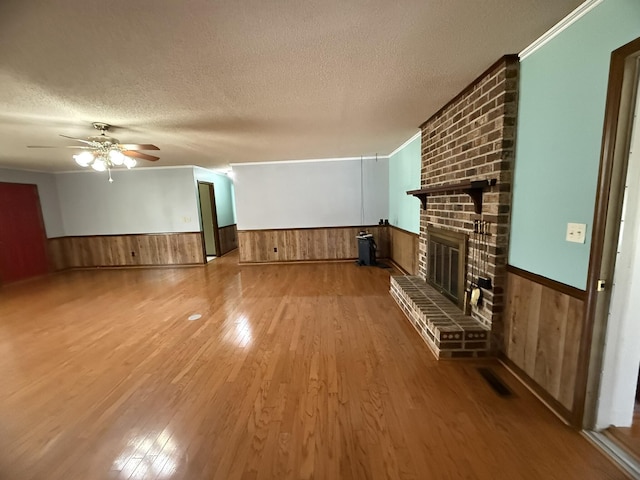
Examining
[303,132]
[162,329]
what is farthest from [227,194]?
[162,329]

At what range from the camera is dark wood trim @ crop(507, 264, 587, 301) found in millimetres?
1456

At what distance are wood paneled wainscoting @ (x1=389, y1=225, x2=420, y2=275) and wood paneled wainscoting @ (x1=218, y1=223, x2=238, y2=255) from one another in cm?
458

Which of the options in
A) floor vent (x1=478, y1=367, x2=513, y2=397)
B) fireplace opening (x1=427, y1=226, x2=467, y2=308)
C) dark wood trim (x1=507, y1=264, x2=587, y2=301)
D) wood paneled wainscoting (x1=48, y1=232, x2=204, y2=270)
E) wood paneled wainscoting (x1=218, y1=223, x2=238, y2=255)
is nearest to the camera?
dark wood trim (x1=507, y1=264, x2=587, y2=301)

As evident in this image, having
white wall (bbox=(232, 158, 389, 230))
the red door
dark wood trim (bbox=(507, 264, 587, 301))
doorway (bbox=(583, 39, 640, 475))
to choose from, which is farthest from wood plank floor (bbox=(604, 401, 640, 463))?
the red door

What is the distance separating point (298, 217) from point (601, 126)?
500 cm

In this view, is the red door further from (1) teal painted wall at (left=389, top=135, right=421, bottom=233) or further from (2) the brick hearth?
(1) teal painted wall at (left=389, top=135, right=421, bottom=233)

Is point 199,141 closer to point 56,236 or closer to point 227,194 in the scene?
point 227,194

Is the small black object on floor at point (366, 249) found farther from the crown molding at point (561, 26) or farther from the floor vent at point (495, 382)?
the crown molding at point (561, 26)

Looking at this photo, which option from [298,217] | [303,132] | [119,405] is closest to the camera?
[119,405]

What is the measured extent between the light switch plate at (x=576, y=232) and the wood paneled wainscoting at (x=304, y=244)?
433 cm

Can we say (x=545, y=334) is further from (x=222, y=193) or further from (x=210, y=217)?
(x=222, y=193)

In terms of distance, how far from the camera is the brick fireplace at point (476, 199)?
A: 6.49 feet

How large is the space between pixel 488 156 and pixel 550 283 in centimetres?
107

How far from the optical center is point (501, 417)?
5.22 ft
